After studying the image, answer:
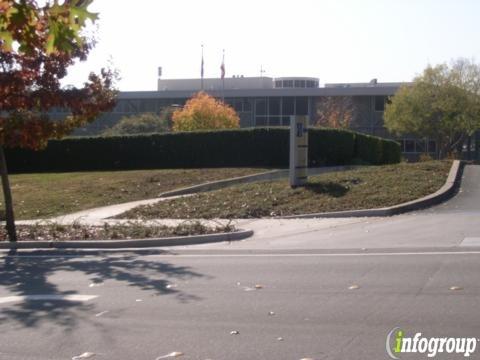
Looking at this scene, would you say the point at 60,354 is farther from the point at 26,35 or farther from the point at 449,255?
the point at 449,255

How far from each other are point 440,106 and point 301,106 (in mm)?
11790

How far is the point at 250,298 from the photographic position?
9.20 metres

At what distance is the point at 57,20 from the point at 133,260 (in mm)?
8624

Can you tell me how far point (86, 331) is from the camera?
7.90 m

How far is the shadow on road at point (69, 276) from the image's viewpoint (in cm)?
879

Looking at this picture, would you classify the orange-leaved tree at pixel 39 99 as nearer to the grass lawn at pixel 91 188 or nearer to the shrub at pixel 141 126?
the grass lawn at pixel 91 188

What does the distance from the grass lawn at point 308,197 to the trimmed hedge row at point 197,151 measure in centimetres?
802

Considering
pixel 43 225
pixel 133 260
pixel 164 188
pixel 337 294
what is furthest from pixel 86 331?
pixel 164 188

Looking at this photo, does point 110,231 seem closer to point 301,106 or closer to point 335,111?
point 335,111

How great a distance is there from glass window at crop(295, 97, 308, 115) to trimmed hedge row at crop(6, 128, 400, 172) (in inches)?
1020

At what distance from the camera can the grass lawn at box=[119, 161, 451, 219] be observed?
59.3ft

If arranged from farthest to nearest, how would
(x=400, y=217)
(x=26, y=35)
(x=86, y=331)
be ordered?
(x=400, y=217), (x=86, y=331), (x=26, y=35)

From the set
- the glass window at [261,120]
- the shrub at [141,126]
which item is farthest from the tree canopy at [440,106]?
the shrub at [141,126]

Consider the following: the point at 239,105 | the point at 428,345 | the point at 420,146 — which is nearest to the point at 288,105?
the point at 239,105
